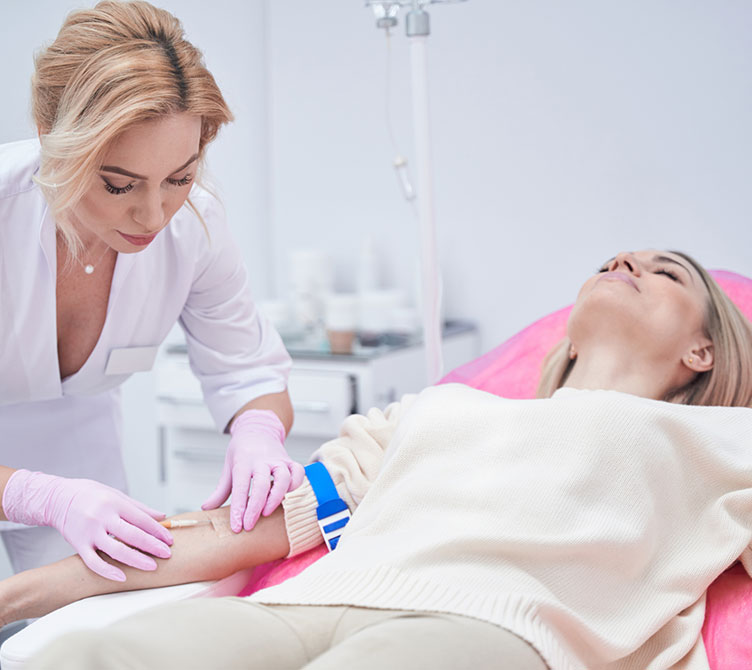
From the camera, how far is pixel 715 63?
2121 mm

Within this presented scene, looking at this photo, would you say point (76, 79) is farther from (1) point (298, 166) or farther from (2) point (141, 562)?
(1) point (298, 166)

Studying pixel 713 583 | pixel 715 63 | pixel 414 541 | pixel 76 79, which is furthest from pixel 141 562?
pixel 715 63

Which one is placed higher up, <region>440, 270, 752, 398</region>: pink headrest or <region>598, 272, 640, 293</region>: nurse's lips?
<region>598, 272, 640, 293</region>: nurse's lips

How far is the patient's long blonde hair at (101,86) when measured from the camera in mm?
1063

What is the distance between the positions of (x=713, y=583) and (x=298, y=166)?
76.2 inches

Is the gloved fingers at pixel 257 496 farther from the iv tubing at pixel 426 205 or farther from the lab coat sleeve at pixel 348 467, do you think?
the iv tubing at pixel 426 205

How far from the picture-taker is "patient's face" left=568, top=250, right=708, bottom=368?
1393 millimetres

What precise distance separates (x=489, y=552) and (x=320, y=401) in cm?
125

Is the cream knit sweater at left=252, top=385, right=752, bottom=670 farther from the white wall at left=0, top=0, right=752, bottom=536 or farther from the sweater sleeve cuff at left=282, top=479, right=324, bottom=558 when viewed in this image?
the white wall at left=0, top=0, right=752, bottom=536

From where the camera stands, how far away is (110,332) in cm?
138

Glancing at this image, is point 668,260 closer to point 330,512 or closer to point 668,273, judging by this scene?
point 668,273

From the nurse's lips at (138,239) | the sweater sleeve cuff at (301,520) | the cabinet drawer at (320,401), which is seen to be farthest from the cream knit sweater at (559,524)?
the cabinet drawer at (320,401)

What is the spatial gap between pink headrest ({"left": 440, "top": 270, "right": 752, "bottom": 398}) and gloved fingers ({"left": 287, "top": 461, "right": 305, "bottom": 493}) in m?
0.45

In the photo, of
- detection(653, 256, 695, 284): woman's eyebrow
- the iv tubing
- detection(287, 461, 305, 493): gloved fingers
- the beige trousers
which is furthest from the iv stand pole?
the beige trousers
